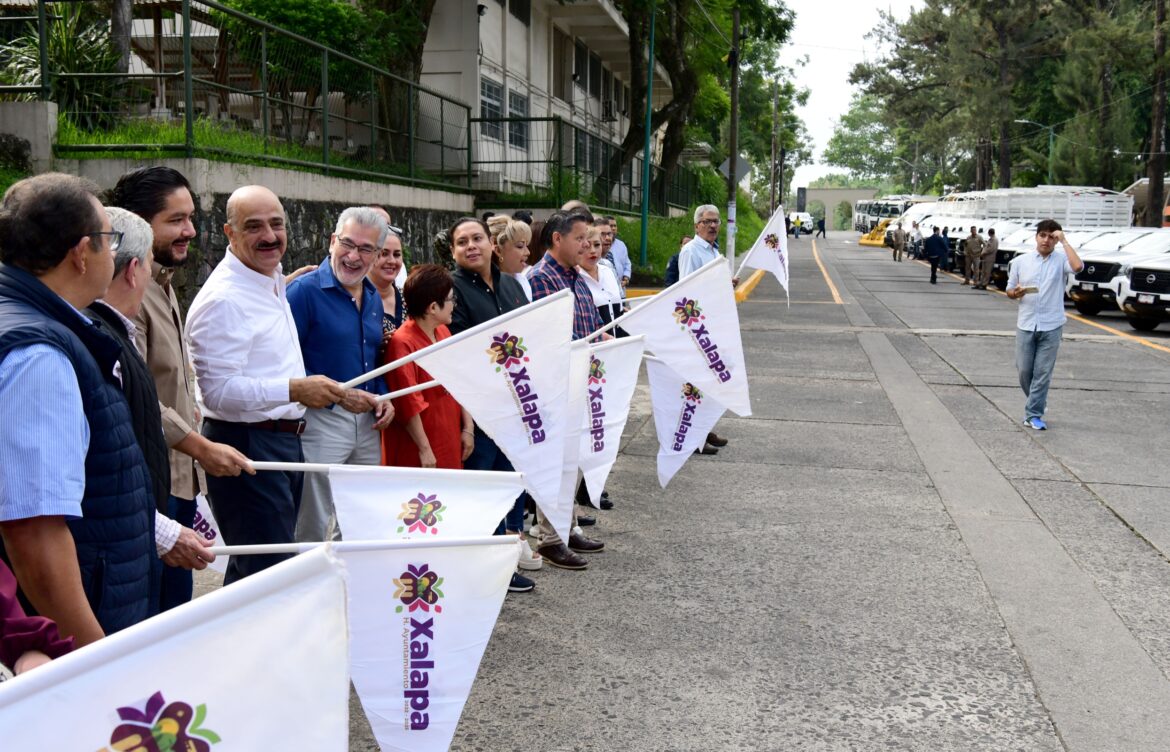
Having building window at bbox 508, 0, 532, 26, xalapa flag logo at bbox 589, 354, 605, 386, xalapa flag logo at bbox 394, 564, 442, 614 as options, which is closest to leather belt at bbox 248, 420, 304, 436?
xalapa flag logo at bbox 394, 564, 442, 614

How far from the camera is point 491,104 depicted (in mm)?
23078

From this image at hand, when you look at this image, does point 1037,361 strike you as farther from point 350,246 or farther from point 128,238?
point 128,238

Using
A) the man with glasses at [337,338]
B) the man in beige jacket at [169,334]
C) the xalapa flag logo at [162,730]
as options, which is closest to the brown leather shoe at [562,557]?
the man with glasses at [337,338]

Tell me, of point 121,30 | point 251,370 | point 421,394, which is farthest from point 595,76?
point 251,370

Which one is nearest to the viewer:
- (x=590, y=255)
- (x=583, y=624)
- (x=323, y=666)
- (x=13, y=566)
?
(x=323, y=666)

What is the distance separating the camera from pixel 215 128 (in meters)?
10.3

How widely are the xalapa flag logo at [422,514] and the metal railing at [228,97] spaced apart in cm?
700

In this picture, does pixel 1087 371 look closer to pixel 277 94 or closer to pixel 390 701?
pixel 277 94

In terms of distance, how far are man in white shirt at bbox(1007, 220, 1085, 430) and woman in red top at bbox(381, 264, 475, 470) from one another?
6563 mm

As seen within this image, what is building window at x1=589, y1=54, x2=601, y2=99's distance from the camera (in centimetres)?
3297

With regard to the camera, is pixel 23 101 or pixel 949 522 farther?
pixel 23 101

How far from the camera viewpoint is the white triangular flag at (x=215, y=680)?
1636 millimetres

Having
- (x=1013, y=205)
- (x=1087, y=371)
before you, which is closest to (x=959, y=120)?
(x=1013, y=205)

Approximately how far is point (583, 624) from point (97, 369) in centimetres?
300
